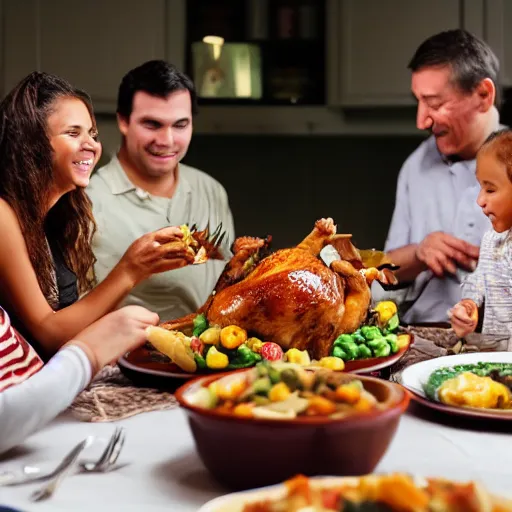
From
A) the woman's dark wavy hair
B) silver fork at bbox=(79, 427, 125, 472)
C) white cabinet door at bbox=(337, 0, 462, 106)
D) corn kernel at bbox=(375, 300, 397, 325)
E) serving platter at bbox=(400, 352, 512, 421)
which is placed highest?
white cabinet door at bbox=(337, 0, 462, 106)

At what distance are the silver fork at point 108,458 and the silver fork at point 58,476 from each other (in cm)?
2

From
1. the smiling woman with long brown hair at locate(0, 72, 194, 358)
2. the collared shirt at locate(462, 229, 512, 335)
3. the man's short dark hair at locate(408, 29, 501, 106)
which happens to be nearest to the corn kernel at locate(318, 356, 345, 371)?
the smiling woman with long brown hair at locate(0, 72, 194, 358)

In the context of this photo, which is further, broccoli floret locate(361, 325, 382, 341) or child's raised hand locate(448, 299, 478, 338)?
child's raised hand locate(448, 299, 478, 338)

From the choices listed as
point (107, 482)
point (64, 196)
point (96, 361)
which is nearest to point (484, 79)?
point (64, 196)

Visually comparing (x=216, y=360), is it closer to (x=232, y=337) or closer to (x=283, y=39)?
(x=232, y=337)

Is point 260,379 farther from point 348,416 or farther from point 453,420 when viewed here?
A: point 453,420

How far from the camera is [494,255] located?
149 cm

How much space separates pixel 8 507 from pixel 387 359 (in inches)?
22.1

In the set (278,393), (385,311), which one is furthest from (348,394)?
(385,311)

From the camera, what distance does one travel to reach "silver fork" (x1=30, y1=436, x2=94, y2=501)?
0.65m

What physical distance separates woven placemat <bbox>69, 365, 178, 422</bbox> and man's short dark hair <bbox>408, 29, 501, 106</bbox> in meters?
1.64

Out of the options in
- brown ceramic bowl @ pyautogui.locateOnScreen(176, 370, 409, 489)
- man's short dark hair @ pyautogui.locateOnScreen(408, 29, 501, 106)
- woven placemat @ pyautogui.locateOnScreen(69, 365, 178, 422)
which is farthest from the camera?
man's short dark hair @ pyautogui.locateOnScreen(408, 29, 501, 106)

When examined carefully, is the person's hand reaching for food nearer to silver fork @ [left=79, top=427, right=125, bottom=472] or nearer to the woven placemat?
the woven placemat

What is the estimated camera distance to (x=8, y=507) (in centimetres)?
62
